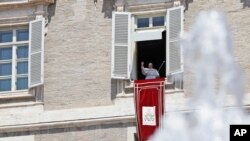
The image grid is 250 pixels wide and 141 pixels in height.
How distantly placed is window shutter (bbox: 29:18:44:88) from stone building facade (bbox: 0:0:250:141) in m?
0.04

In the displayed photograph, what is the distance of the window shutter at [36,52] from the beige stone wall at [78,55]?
0.65 ft

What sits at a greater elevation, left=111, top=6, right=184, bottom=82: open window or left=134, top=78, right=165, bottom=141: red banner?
left=111, top=6, right=184, bottom=82: open window

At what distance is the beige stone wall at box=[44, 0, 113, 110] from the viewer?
25.4m

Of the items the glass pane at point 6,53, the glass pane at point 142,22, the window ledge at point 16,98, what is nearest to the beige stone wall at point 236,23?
the glass pane at point 142,22

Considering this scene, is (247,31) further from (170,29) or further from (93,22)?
(93,22)

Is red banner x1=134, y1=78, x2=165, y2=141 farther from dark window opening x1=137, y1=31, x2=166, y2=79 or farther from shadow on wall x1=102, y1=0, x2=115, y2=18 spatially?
shadow on wall x1=102, y1=0, x2=115, y2=18

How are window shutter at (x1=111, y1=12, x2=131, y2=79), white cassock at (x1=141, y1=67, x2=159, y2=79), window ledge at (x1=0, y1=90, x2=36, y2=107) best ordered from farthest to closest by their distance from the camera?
window ledge at (x1=0, y1=90, x2=36, y2=107) < window shutter at (x1=111, y1=12, x2=131, y2=79) < white cassock at (x1=141, y1=67, x2=159, y2=79)

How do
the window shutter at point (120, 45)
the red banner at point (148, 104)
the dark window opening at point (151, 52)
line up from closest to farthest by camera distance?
the red banner at point (148, 104), the window shutter at point (120, 45), the dark window opening at point (151, 52)

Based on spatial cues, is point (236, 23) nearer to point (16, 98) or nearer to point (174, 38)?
point (174, 38)

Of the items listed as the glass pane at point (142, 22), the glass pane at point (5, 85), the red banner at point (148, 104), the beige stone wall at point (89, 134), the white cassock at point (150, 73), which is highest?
the glass pane at point (142, 22)

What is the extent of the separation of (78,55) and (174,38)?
2.57 m

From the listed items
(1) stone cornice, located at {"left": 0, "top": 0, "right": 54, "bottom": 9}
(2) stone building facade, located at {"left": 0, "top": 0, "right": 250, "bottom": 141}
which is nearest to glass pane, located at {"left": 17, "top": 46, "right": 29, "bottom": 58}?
(2) stone building facade, located at {"left": 0, "top": 0, "right": 250, "bottom": 141}

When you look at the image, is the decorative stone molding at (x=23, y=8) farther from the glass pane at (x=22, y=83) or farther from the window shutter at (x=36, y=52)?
the glass pane at (x=22, y=83)

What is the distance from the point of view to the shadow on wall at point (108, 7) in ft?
84.7
